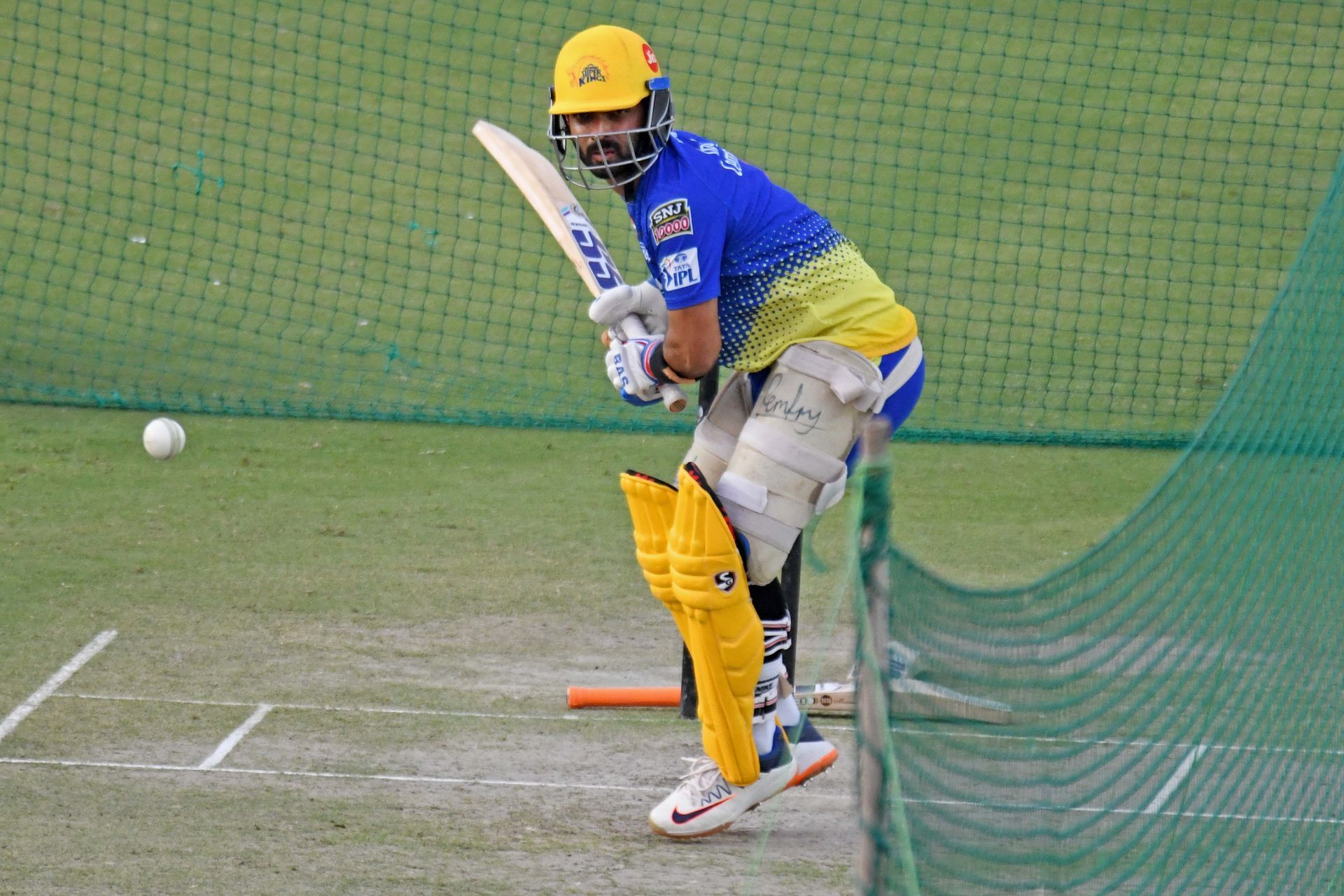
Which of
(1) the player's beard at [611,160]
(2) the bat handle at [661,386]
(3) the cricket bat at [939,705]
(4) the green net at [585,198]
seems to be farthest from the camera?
(4) the green net at [585,198]

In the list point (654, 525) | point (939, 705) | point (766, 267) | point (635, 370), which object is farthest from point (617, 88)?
point (939, 705)

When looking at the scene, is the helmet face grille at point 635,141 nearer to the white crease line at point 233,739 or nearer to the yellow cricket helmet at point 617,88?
the yellow cricket helmet at point 617,88

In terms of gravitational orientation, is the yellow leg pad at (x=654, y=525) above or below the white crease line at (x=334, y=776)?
above

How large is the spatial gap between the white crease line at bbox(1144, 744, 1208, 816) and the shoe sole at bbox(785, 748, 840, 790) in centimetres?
95

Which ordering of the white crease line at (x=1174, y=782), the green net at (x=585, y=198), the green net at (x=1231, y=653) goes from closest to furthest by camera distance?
the green net at (x=1231, y=653)
the white crease line at (x=1174, y=782)
the green net at (x=585, y=198)

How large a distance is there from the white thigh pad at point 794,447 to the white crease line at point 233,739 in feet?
5.67

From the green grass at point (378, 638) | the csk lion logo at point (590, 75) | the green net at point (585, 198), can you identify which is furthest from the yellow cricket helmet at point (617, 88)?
the green net at point (585, 198)

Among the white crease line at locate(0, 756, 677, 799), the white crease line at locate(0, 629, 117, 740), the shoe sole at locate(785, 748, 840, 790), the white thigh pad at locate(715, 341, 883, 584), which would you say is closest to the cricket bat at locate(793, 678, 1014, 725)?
the white thigh pad at locate(715, 341, 883, 584)

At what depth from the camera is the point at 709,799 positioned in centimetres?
480

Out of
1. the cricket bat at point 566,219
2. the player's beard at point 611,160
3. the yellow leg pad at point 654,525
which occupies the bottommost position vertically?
the yellow leg pad at point 654,525

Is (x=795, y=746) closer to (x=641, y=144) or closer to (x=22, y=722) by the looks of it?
(x=641, y=144)

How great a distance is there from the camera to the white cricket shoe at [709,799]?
4.77 m

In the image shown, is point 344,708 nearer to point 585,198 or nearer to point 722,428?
point 722,428

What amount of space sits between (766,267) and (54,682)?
2.82 m
